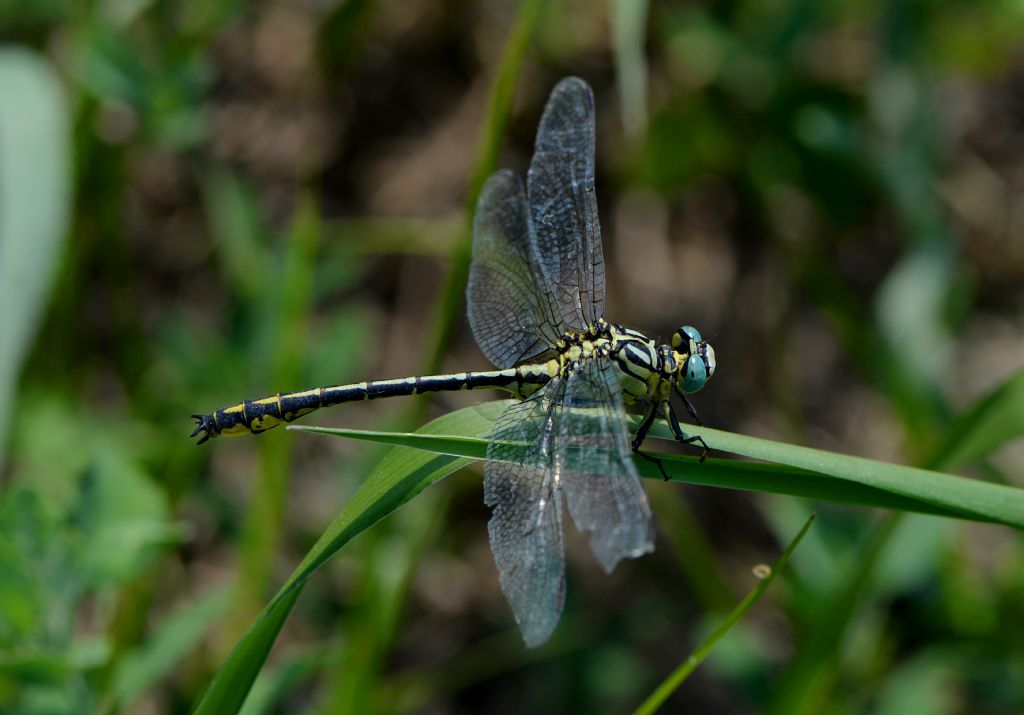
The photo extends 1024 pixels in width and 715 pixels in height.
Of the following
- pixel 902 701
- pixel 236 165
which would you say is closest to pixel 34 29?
pixel 236 165

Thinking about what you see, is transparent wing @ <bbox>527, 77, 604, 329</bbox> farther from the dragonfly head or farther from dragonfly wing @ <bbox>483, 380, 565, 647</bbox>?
dragonfly wing @ <bbox>483, 380, 565, 647</bbox>

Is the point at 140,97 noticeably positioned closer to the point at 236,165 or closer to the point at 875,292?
the point at 236,165

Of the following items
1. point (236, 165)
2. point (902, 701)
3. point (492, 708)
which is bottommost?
point (492, 708)

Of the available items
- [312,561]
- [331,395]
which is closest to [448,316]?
[331,395]

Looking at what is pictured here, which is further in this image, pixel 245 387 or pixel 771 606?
pixel 771 606

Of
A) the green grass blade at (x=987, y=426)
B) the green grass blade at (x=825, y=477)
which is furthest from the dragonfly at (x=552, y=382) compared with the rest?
the green grass blade at (x=987, y=426)

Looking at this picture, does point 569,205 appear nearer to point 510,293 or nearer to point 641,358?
point 510,293

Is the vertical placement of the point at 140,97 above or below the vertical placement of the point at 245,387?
above
